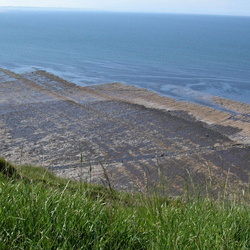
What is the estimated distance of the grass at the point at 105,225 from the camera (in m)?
4.11

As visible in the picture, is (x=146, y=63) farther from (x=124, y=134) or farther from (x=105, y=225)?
(x=105, y=225)

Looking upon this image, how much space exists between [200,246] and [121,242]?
0.72 metres

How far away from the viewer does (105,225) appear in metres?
4.47

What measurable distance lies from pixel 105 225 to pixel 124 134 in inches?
786

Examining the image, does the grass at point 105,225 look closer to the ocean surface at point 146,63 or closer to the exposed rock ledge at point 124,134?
the exposed rock ledge at point 124,134

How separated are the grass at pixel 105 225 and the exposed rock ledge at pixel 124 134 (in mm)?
10099

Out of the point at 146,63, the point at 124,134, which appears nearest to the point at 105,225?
the point at 124,134

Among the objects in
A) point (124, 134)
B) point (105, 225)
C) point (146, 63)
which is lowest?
point (146, 63)

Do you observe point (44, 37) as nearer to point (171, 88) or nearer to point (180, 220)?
point (171, 88)

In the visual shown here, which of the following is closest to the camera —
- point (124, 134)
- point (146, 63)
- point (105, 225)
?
point (105, 225)

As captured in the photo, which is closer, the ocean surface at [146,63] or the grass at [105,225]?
the grass at [105,225]

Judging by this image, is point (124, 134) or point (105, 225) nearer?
point (105, 225)

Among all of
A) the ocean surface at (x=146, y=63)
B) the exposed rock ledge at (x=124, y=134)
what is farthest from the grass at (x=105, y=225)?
the ocean surface at (x=146, y=63)

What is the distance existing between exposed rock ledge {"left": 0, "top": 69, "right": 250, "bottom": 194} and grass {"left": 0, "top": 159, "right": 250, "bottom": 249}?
398 inches
